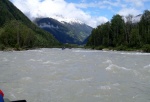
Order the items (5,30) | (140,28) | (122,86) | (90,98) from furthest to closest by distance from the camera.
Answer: (5,30)
(140,28)
(122,86)
(90,98)

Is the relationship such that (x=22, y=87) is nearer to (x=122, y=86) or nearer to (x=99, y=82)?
(x=99, y=82)

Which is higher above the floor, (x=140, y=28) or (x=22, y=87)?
(x=140, y=28)

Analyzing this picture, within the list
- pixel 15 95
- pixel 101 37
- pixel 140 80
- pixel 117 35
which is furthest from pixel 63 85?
pixel 101 37

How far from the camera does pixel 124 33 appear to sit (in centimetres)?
13650

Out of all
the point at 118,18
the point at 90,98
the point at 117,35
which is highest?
the point at 118,18

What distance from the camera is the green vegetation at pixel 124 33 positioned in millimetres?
115419

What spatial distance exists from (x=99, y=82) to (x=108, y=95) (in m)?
4.64

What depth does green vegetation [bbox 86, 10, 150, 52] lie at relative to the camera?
115 meters

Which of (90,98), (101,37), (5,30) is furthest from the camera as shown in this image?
(101,37)

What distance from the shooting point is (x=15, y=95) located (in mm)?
18312

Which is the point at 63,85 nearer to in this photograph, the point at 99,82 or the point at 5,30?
the point at 99,82

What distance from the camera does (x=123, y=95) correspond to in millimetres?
17875

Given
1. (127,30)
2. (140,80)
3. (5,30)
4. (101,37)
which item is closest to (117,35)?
(127,30)

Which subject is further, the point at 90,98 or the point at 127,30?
the point at 127,30
